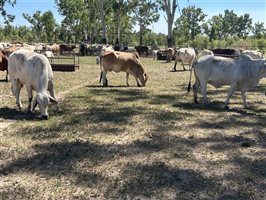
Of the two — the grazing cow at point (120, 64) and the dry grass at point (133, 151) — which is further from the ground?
the grazing cow at point (120, 64)

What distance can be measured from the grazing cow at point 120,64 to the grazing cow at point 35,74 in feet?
18.5

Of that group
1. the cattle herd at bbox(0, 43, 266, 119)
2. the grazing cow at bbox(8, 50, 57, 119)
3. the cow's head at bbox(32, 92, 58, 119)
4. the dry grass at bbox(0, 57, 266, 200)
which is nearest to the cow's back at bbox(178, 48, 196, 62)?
the cattle herd at bbox(0, 43, 266, 119)

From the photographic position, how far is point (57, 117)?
9.49 m

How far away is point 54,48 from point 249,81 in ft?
91.4

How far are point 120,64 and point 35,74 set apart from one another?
652 centimetres

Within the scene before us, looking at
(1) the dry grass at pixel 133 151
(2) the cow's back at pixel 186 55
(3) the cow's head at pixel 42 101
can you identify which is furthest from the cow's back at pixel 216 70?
(2) the cow's back at pixel 186 55

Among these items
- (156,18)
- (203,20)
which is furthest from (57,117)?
(203,20)

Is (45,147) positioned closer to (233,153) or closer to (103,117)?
(103,117)

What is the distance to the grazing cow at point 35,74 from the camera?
9.05 metres

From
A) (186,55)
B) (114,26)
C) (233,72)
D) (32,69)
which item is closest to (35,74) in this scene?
(32,69)

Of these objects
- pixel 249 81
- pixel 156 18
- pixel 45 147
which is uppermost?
pixel 156 18

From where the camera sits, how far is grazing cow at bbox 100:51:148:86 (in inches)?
615

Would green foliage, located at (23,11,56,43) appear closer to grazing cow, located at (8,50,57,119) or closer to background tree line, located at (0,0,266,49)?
background tree line, located at (0,0,266,49)

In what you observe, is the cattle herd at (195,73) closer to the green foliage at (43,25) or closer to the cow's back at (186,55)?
the cow's back at (186,55)
